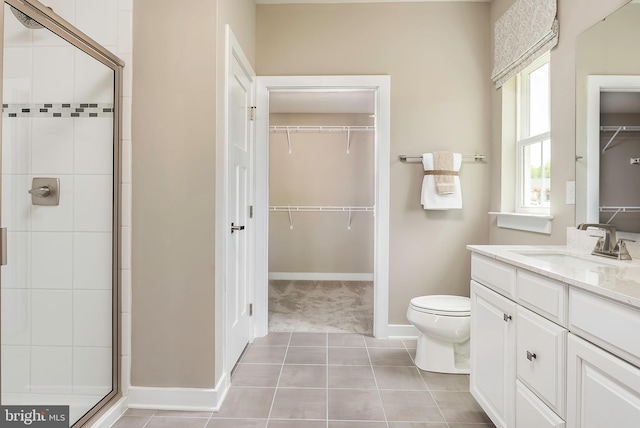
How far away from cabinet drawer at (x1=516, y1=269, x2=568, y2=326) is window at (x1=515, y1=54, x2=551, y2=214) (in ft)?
3.73

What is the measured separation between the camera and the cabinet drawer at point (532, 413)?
1099 mm

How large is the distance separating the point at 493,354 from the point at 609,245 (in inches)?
26.9

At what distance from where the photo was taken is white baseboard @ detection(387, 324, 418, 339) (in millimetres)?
2641

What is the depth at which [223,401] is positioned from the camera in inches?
70.8

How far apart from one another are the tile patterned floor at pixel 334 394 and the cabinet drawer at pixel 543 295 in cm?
79

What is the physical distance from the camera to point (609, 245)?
1.45 meters

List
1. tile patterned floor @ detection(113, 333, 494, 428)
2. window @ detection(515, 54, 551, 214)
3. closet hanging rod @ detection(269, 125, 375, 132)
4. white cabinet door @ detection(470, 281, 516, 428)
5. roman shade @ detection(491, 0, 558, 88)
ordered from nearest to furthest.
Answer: white cabinet door @ detection(470, 281, 516, 428) < tile patterned floor @ detection(113, 333, 494, 428) < roman shade @ detection(491, 0, 558, 88) < window @ detection(515, 54, 551, 214) < closet hanging rod @ detection(269, 125, 375, 132)

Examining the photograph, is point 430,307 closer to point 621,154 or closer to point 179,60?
point 621,154

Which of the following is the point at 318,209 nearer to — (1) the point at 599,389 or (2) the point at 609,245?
(2) the point at 609,245

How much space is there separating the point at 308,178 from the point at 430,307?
2962mm

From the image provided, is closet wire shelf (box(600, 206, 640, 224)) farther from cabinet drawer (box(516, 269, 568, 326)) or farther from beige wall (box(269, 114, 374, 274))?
beige wall (box(269, 114, 374, 274))

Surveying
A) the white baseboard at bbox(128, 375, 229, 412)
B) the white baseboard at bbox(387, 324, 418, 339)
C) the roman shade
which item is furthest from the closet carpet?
the roman shade

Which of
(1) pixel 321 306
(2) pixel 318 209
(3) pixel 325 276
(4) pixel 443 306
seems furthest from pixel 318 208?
(4) pixel 443 306

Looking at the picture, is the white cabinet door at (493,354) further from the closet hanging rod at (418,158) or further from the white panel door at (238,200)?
the white panel door at (238,200)
